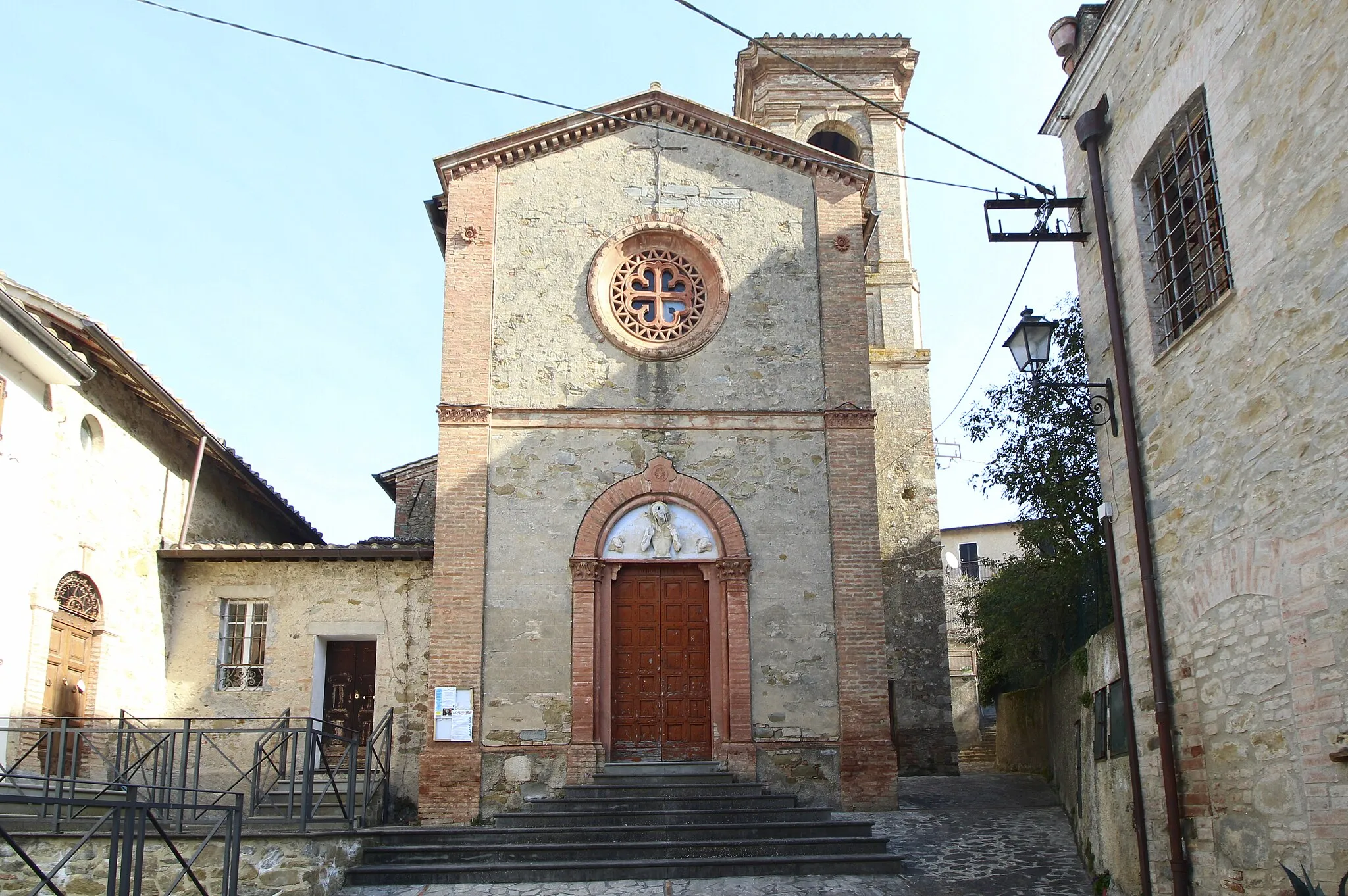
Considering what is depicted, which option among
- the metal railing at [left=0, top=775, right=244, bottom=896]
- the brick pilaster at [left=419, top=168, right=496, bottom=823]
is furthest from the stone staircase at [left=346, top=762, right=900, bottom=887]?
the metal railing at [left=0, top=775, right=244, bottom=896]

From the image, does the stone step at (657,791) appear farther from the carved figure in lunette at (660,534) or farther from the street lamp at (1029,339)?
the street lamp at (1029,339)

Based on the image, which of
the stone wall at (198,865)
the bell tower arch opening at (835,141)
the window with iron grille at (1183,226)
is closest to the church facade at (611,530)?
the stone wall at (198,865)

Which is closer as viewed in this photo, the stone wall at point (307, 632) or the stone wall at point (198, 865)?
the stone wall at point (198, 865)

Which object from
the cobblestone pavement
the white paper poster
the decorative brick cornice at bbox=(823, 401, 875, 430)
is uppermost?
the decorative brick cornice at bbox=(823, 401, 875, 430)

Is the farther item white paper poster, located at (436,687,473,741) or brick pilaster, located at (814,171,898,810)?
brick pilaster, located at (814,171,898,810)

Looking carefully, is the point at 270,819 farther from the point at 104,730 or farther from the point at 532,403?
the point at 532,403

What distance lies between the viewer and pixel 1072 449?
17.1 metres

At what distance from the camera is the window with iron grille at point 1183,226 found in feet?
31.3

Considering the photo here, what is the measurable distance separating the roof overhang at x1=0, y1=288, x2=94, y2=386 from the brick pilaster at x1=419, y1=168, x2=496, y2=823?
467cm

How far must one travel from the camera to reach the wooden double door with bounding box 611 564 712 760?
15.8m

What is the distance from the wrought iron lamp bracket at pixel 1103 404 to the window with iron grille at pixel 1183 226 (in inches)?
32.3

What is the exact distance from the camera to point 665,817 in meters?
13.9

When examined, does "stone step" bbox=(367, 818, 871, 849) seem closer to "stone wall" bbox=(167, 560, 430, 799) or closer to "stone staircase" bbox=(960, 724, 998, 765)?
"stone wall" bbox=(167, 560, 430, 799)

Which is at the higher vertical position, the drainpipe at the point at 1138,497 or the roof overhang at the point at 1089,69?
the roof overhang at the point at 1089,69
